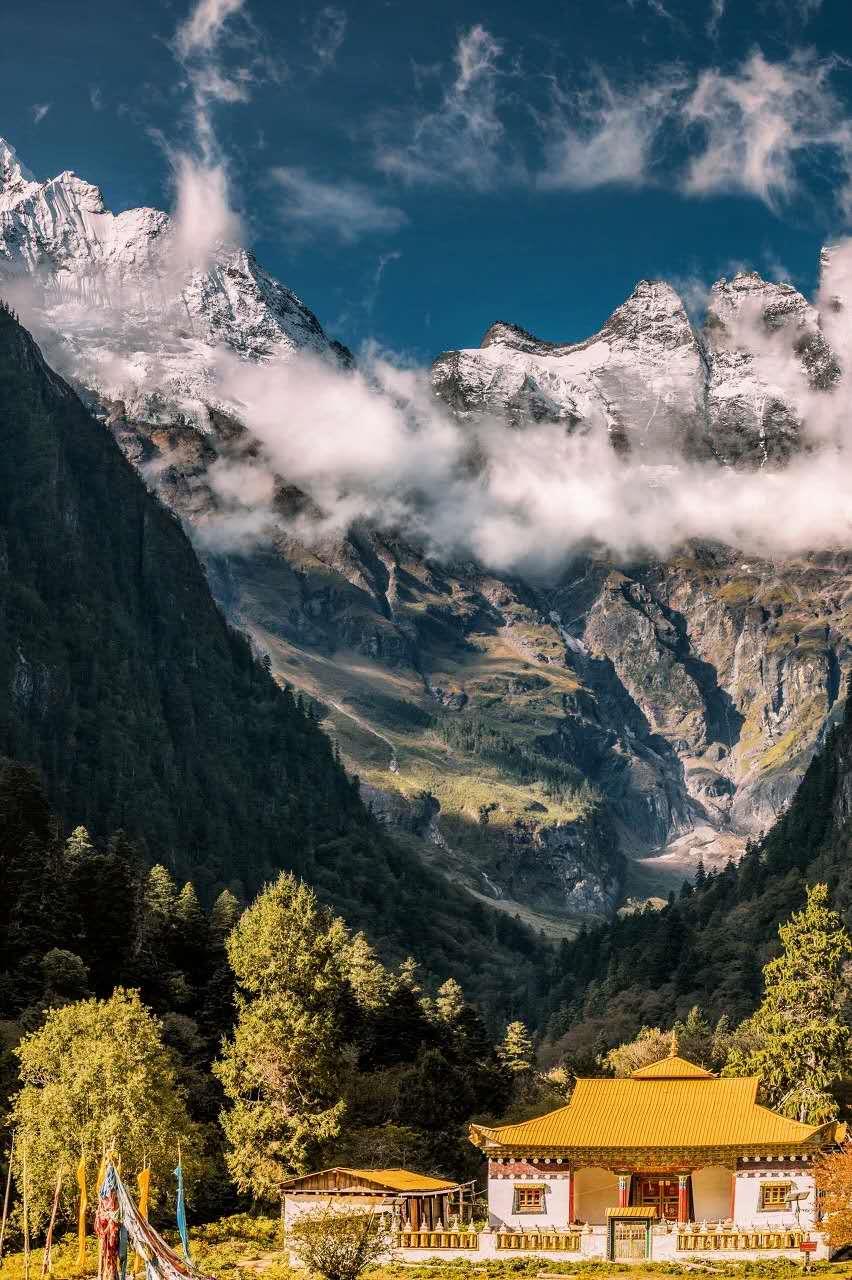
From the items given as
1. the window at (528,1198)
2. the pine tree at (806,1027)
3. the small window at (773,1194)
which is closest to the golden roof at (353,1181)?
the window at (528,1198)

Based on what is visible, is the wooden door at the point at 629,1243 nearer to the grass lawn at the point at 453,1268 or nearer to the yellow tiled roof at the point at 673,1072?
the grass lawn at the point at 453,1268

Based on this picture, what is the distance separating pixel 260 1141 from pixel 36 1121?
51.9 ft

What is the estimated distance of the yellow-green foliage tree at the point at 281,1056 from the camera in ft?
334

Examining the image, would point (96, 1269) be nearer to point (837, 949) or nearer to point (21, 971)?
point (21, 971)

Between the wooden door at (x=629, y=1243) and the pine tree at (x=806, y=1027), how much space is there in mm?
33072

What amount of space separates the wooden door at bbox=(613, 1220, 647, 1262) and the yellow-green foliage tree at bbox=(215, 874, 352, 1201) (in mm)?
20335

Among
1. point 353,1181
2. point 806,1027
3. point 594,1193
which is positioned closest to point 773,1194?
point 594,1193

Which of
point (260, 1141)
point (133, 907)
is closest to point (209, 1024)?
point (133, 907)

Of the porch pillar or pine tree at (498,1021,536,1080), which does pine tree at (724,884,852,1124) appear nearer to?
the porch pillar

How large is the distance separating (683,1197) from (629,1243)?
812 centimetres

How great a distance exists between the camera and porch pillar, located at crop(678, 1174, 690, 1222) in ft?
312

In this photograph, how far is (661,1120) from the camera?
99062 millimetres

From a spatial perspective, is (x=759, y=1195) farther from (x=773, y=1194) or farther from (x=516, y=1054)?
(x=516, y=1054)

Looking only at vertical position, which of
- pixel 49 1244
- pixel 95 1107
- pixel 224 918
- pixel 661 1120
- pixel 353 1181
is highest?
pixel 224 918
